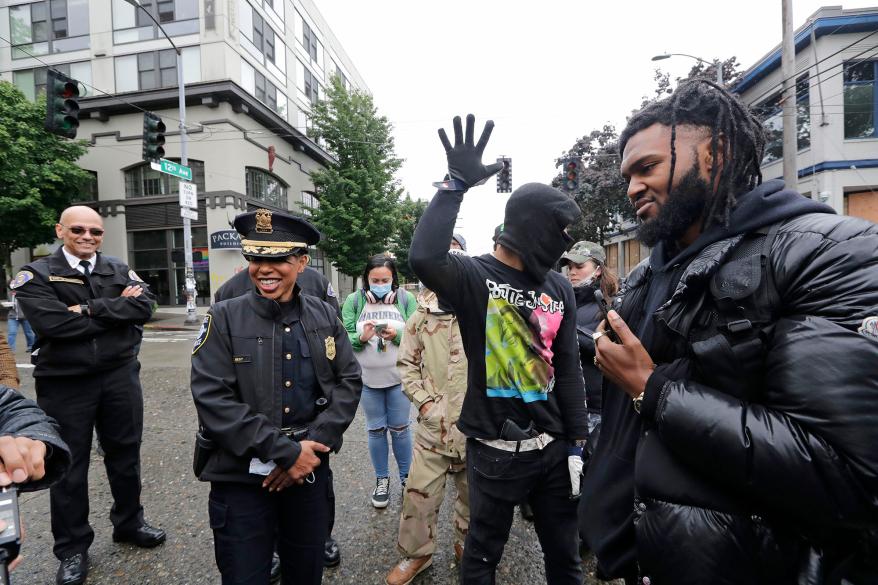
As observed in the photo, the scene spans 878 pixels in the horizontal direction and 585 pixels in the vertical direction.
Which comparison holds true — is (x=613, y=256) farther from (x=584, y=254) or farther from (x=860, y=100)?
(x=584, y=254)

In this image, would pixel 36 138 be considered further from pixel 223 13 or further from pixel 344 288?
pixel 344 288

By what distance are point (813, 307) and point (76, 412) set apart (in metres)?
3.90

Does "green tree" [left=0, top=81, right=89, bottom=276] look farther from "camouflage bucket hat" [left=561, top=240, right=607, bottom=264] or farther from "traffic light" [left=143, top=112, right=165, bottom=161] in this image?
"camouflage bucket hat" [left=561, top=240, right=607, bottom=264]

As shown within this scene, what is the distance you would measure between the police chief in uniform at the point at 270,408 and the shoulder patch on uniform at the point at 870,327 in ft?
6.72

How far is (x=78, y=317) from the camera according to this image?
Answer: 288 cm

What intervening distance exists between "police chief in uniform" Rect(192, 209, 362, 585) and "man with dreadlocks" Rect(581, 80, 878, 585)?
140 cm

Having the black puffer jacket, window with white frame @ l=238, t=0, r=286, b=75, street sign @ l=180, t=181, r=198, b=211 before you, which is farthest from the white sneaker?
window with white frame @ l=238, t=0, r=286, b=75

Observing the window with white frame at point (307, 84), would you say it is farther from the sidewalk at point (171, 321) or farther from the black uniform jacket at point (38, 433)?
the black uniform jacket at point (38, 433)

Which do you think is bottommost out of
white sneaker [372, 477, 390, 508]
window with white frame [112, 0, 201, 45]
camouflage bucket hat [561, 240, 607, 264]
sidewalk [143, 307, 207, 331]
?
white sneaker [372, 477, 390, 508]

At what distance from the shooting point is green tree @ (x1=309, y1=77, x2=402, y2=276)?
23375mm

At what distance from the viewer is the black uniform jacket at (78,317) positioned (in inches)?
111

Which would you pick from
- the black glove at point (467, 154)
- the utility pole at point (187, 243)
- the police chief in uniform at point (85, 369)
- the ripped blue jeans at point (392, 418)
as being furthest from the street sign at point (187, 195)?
the black glove at point (467, 154)

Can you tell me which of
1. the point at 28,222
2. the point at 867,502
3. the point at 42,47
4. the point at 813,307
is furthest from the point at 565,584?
the point at 42,47

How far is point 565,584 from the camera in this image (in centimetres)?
209
